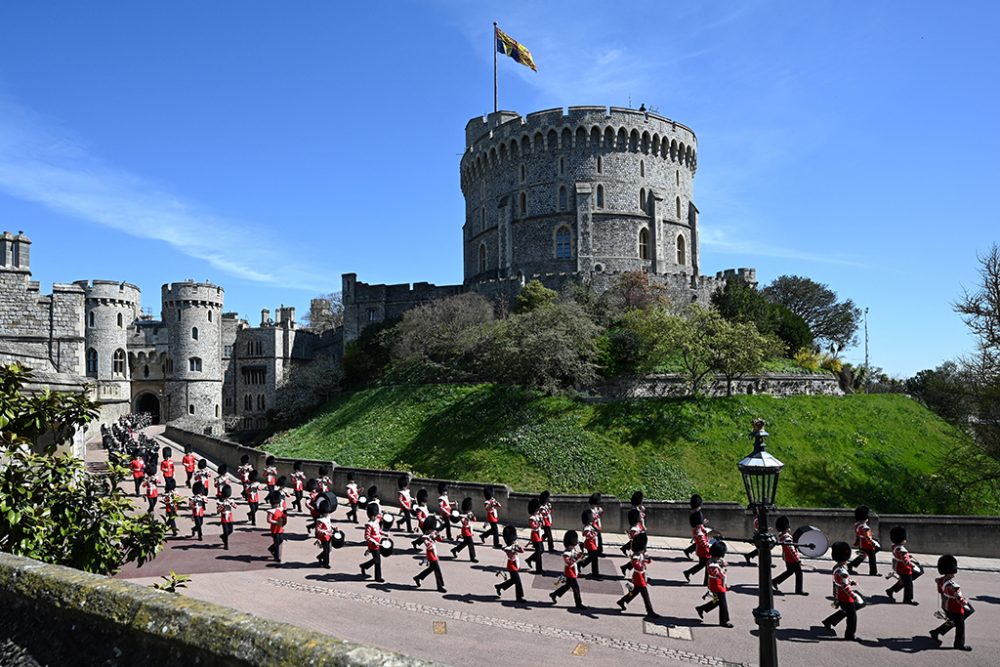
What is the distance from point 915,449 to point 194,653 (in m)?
34.3

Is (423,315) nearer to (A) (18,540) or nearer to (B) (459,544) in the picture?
(B) (459,544)

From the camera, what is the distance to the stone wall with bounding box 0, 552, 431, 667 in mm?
3525

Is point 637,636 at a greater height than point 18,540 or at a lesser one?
lesser

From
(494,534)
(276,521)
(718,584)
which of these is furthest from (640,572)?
(276,521)

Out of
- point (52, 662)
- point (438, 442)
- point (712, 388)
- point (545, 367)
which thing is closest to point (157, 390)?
point (438, 442)

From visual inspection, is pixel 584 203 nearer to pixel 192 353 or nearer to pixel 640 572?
pixel 192 353

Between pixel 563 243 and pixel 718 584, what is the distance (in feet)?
153

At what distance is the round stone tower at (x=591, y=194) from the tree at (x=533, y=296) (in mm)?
8238

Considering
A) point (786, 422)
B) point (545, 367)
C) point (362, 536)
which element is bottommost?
point (362, 536)

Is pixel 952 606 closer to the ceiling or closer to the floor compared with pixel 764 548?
closer to the floor

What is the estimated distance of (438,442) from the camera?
3356cm

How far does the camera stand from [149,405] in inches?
2579

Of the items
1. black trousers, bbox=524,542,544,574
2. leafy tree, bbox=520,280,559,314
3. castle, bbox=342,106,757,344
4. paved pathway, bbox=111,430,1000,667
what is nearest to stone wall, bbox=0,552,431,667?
paved pathway, bbox=111,430,1000,667

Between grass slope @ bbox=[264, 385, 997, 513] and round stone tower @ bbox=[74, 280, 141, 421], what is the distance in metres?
32.1
